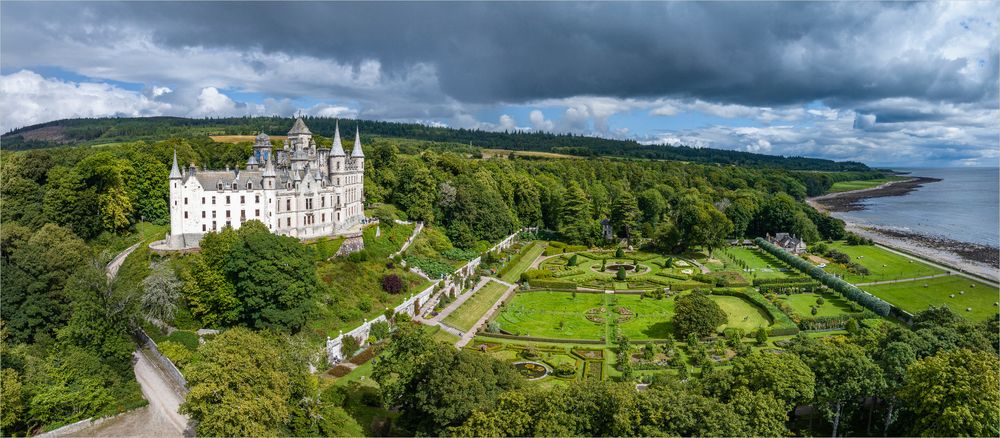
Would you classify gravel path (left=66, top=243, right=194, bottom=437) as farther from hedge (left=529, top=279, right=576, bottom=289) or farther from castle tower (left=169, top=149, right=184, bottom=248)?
hedge (left=529, top=279, right=576, bottom=289)

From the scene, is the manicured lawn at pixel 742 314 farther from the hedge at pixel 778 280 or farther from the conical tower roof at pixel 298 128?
the conical tower roof at pixel 298 128

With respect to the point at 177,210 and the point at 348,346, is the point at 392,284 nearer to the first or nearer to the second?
the point at 348,346

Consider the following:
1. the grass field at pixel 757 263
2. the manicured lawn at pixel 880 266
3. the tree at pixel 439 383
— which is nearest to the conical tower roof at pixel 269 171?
the tree at pixel 439 383

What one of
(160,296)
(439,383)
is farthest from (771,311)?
(160,296)

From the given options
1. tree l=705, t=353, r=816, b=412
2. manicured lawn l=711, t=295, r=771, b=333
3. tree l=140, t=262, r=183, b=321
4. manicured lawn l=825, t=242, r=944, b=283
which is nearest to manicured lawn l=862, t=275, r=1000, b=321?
manicured lawn l=825, t=242, r=944, b=283

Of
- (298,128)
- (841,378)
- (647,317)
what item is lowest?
(647,317)

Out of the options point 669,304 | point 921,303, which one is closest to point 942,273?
point 921,303
